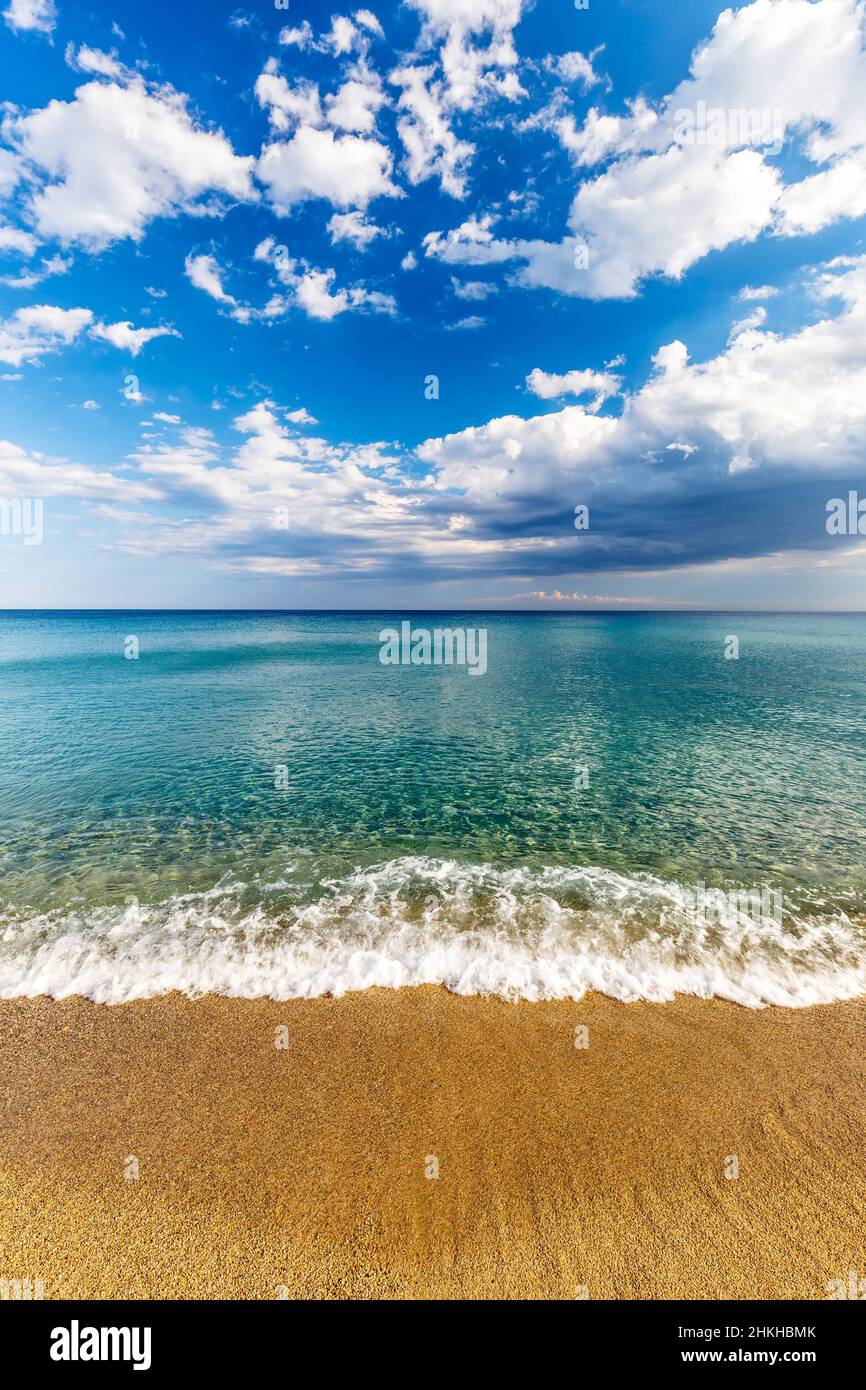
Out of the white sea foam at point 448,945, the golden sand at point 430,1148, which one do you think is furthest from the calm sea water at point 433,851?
the golden sand at point 430,1148

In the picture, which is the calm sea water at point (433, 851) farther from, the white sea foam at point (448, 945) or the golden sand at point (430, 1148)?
the golden sand at point (430, 1148)

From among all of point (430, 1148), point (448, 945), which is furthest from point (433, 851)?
point (430, 1148)

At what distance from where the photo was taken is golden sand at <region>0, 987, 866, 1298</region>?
5938 mm

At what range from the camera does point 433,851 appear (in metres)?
17.0

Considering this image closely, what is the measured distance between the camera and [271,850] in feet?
55.9

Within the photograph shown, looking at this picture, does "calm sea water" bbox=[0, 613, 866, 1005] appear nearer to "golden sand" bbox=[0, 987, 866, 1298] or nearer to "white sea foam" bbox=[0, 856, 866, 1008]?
"white sea foam" bbox=[0, 856, 866, 1008]

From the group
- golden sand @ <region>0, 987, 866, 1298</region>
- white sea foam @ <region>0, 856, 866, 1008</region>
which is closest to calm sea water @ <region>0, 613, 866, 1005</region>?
white sea foam @ <region>0, 856, 866, 1008</region>

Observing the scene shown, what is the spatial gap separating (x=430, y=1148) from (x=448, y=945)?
4.87 metres

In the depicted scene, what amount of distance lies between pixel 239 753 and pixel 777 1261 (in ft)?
88.4

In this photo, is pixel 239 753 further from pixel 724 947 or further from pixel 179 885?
pixel 724 947

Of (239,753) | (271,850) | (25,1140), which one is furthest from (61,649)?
(25,1140)

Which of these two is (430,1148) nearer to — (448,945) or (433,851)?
(448,945)

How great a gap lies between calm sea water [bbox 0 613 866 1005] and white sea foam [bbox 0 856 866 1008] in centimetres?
6
